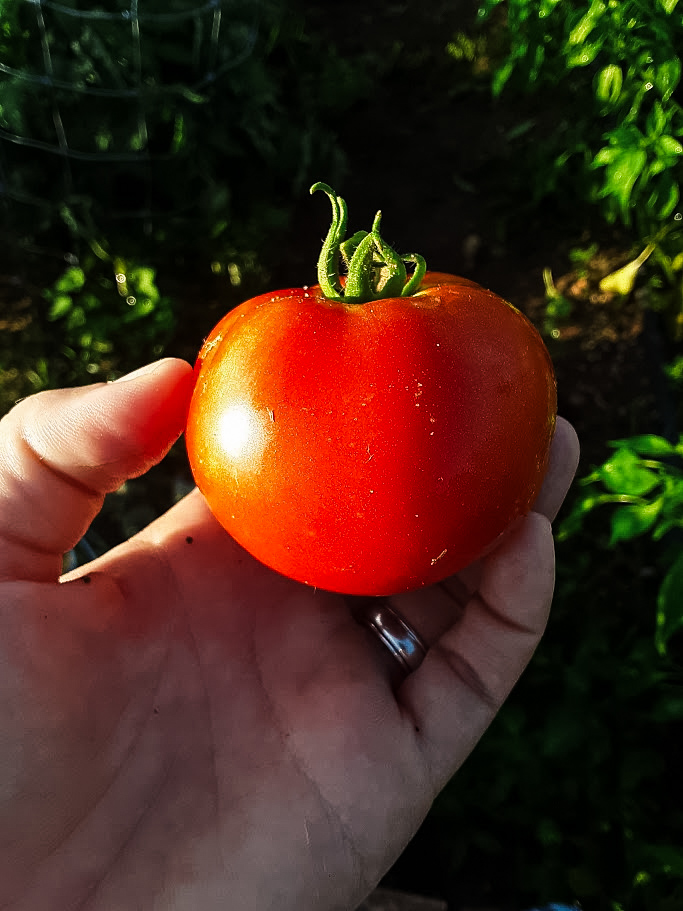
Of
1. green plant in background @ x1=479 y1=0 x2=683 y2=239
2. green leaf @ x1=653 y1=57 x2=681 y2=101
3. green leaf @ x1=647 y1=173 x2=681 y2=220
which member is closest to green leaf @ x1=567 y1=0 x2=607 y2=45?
green plant in background @ x1=479 y1=0 x2=683 y2=239

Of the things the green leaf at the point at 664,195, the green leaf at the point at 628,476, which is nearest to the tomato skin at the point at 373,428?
the green leaf at the point at 628,476

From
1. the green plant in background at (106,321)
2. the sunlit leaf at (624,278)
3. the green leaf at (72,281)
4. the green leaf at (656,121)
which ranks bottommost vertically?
the green plant in background at (106,321)

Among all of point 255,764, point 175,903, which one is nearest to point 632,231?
point 255,764

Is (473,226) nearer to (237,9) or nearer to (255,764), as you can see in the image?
(237,9)

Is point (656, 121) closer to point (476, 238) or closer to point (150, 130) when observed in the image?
point (476, 238)

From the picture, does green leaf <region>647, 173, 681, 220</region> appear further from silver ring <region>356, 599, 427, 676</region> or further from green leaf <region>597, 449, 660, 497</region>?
silver ring <region>356, 599, 427, 676</region>

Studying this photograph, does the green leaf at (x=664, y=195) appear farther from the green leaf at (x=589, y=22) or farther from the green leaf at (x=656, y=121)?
the green leaf at (x=589, y=22)
